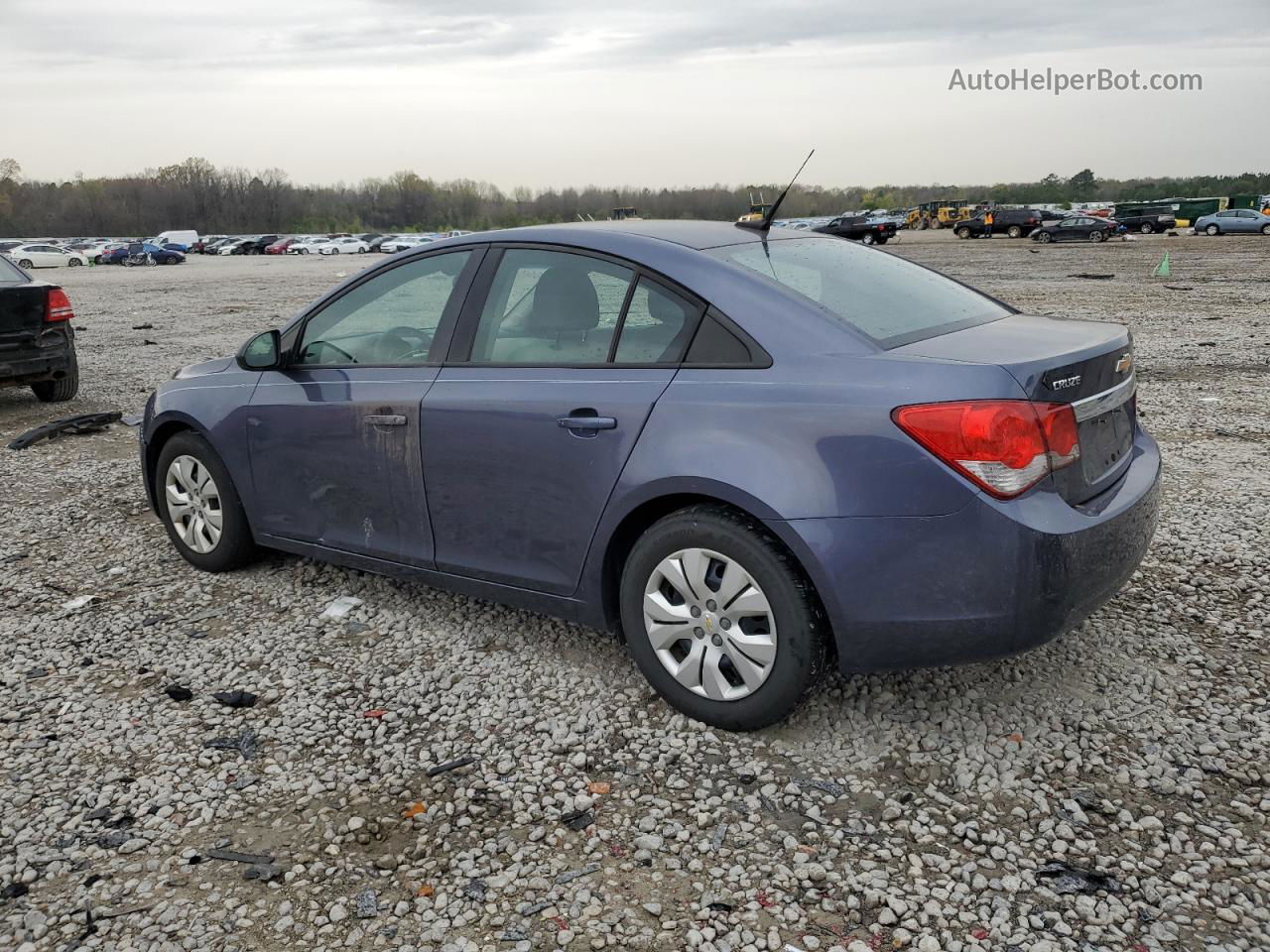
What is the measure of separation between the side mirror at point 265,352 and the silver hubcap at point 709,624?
7.32 ft

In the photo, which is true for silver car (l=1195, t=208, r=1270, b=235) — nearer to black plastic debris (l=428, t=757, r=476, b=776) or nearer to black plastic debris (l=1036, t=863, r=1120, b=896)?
black plastic debris (l=1036, t=863, r=1120, b=896)

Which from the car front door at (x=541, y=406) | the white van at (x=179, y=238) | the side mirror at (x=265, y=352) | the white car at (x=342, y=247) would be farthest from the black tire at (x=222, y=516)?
the white van at (x=179, y=238)

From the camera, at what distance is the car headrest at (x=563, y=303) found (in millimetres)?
3842

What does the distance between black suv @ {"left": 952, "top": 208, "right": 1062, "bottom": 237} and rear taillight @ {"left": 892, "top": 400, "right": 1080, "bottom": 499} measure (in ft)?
168

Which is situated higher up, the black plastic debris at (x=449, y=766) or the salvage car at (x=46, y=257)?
the salvage car at (x=46, y=257)

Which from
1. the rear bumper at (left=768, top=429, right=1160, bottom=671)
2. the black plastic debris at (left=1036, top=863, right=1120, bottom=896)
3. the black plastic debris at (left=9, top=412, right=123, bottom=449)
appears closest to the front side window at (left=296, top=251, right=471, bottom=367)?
the rear bumper at (left=768, top=429, right=1160, bottom=671)

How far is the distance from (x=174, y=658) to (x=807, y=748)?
8.64 feet

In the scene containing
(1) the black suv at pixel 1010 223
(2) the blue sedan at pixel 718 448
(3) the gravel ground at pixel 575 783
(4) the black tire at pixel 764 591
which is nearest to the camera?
(3) the gravel ground at pixel 575 783

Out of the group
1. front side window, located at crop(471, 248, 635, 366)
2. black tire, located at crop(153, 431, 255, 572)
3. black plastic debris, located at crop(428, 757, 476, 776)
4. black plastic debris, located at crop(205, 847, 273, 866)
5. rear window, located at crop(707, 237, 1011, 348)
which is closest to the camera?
black plastic debris, located at crop(205, 847, 273, 866)

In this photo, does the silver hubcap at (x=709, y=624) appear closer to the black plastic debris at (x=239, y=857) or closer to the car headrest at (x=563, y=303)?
the car headrest at (x=563, y=303)

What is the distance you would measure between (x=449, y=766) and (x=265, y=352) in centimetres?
224

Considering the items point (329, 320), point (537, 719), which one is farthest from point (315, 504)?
point (537, 719)

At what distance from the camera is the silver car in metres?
46.8

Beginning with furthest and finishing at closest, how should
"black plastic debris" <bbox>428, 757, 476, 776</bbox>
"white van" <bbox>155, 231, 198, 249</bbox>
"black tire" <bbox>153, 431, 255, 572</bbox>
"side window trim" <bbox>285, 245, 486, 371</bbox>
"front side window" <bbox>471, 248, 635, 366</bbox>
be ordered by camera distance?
"white van" <bbox>155, 231, 198, 249</bbox> → "black tire" <bbox>153, 431, 255, 572</bbox> → "side window trim" <bbox>285, 245, 486, 371</bbox> → "front side window" <bbox>471, 248, 635, 366</bbox> → "black plastic debris" <bbox>428, 757, 476, 776</bbox>
